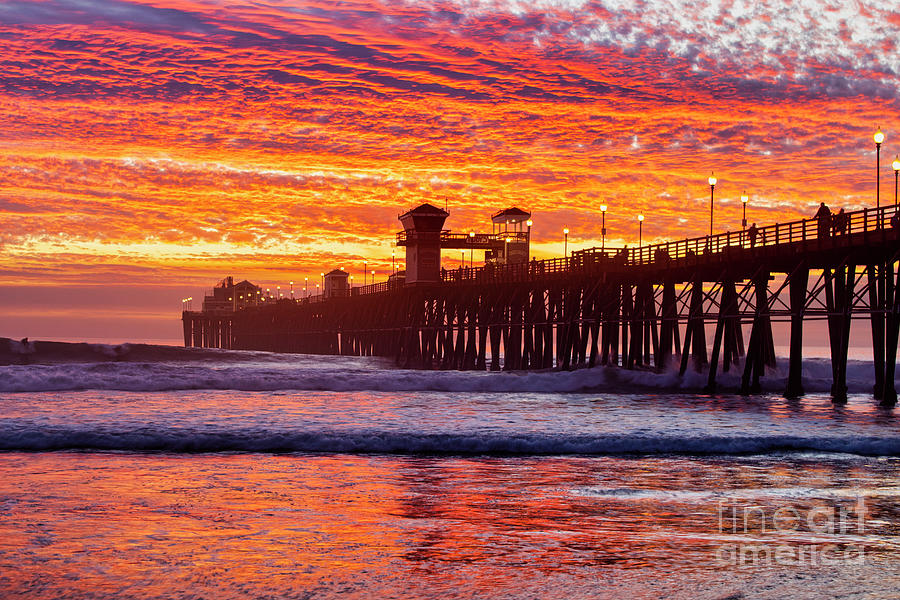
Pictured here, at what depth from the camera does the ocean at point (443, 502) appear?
7508mm

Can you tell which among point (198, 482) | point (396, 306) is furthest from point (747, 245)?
point (396, 306)

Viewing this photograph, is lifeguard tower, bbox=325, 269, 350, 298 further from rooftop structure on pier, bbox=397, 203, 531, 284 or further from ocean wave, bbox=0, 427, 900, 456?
ocean wave, bbox=0, 427, 900, 456

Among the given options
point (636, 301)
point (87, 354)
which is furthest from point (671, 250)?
point (87, 354)

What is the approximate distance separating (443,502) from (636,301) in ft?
97.7

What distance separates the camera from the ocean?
24.6 feet

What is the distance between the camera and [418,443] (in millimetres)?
16719

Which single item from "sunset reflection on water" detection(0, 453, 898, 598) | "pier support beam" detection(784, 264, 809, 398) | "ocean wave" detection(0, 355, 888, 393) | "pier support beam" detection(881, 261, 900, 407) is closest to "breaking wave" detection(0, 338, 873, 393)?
"ocean wave" detection(0, 355, 888, 393)

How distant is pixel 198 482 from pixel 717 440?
919 cm

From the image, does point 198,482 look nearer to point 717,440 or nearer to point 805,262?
point 717,440

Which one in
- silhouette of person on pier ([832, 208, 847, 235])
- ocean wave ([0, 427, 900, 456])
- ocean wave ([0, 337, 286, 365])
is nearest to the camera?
ocean wave ([0, 427, 900, 456])

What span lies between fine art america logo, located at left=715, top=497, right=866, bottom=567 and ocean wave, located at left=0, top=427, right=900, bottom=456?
5626mm

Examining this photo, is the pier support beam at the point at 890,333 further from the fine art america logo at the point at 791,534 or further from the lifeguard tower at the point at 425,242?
the lifeguard tower at the point at 425,242

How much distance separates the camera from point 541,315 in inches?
1970

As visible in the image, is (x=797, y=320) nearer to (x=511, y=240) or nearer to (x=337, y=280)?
(x=511, y=240)
